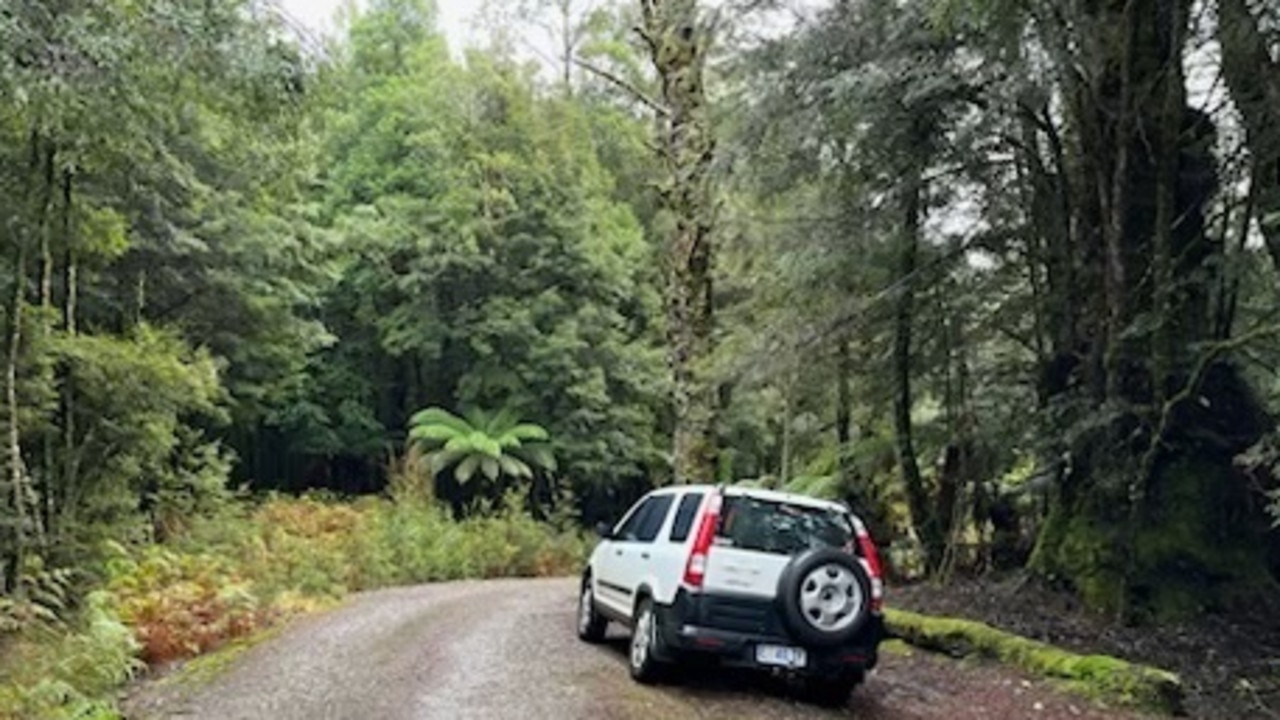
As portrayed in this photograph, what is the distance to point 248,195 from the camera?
18875 millimetres

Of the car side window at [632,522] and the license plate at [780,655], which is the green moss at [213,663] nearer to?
the car side window at [632,522]

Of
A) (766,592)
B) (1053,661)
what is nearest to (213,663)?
(766,592)

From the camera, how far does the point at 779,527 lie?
27.3 ft

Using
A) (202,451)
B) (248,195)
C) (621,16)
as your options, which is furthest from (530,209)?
(202,451)

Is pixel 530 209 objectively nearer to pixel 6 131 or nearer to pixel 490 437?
pixel 490 437

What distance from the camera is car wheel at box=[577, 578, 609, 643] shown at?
10.5 meters

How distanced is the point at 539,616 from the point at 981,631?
4.86m

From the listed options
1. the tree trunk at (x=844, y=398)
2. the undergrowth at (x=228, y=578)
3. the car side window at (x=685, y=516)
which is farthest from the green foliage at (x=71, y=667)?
the tree trunk at (x=844, y=398)

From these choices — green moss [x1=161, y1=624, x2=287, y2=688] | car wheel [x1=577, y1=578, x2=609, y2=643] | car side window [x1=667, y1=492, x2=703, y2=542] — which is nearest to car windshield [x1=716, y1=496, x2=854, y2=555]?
car side window [x1=667, y1=492, x2=703, y2=542]

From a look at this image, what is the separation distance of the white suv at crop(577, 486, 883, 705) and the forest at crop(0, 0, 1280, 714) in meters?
3.07

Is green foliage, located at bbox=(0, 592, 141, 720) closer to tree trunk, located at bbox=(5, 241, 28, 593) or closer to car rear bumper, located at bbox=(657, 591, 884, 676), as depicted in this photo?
tree trunk, located at bbox=(5, 241, 28, 593)

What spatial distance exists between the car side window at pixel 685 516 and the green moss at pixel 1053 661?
3.22 metres

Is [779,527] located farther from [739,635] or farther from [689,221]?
[689,221]

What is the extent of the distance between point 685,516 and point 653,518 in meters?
0.93
